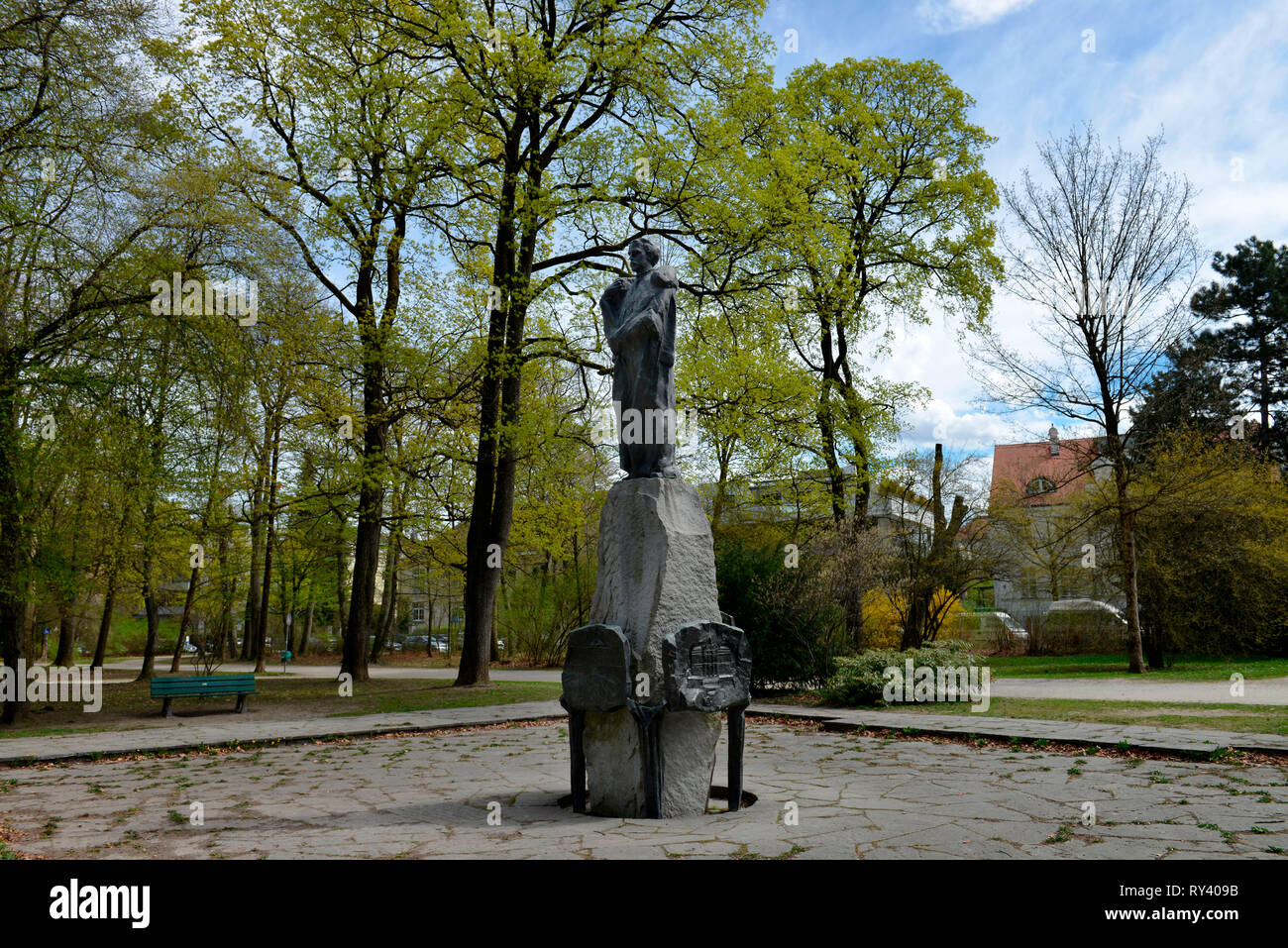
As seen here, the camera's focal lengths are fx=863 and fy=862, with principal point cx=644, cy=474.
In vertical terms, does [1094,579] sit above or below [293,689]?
above

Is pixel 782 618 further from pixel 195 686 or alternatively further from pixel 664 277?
pixel 664 277

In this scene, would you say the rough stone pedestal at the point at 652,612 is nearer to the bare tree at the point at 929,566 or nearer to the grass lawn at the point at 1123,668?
the bare tree at the point at 929,566

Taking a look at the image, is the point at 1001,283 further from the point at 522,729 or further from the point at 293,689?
the point at 293,689

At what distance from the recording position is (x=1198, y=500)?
838 inches

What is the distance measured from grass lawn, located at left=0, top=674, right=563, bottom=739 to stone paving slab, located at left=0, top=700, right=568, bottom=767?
0.59 m

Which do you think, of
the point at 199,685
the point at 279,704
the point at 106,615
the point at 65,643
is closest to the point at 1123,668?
the point at 279,704

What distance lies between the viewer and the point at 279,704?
50.4 ft

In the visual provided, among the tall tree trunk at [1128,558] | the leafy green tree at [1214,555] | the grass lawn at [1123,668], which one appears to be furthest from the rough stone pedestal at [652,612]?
the leafy green tree at [1214,555]

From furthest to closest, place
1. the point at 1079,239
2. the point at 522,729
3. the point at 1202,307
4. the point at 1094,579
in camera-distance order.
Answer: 1. the point at 1202,307
2. the point at 1094,579
3. the point at 1079,239
4. the point at 522,729

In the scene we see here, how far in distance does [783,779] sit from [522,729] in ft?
18.6

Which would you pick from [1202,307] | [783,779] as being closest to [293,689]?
[783,779]

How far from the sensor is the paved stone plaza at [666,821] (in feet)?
17.3

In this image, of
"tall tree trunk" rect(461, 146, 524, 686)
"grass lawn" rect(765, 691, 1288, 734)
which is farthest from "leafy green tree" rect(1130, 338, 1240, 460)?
"tall tree trunk" rect(461, 146, 524, 686)

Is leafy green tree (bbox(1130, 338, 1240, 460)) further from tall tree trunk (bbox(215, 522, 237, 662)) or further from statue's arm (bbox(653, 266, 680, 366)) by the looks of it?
tall tree trunk (bbox(215, 522, 237, 662))
